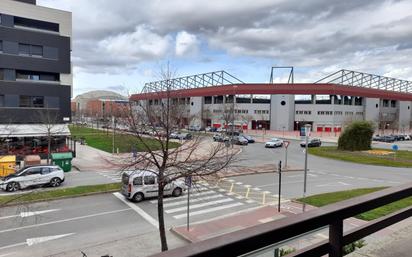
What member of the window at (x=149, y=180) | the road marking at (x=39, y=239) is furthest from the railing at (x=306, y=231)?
the window at (x=149, y=180)

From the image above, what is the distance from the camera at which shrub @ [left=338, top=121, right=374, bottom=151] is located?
49625mm

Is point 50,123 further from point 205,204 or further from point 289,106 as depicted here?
point 289,106

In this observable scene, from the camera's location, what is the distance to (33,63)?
39.9 m

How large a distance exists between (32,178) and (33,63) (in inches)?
776

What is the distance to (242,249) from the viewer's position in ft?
6.55

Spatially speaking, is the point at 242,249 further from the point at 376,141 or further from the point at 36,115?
the point at 376,141

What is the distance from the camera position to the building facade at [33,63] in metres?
38.5

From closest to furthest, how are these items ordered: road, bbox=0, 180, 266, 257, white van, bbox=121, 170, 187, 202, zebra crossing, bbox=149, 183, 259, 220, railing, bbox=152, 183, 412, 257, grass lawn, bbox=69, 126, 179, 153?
railing, bbox=152, 183, 412, 257, road, bbox=0, 180, 266, 257, zebra crossing, bbox=149, 183, 259, 220, white van, bbox=121, 170, 187, 202, grass lawn, bbox=69, 126, 179, 153

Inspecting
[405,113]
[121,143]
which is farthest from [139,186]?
[405,113]

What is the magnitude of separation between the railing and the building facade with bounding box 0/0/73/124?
132 ft

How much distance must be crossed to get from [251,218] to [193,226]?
3004 mm

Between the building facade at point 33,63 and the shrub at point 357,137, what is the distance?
35717mm

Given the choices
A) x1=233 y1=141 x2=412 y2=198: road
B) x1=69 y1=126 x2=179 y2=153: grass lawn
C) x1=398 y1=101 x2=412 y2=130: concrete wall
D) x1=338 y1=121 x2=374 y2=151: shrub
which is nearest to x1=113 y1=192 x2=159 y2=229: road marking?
x1=69 y1=126 x2=179 y2=153: grass lawn

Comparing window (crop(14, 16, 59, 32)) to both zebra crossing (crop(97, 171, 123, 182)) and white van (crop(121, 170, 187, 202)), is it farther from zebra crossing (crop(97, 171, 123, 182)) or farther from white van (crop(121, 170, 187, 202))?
white van (crop(121, 170, 187, 202))
